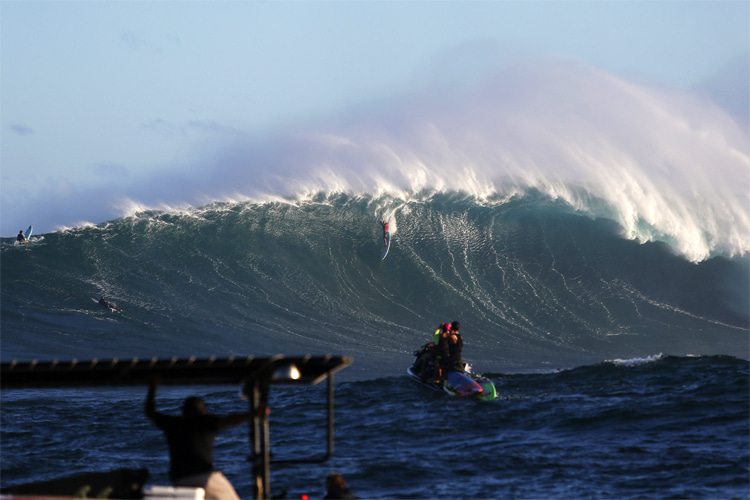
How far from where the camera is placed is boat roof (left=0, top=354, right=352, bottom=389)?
17.9 ft

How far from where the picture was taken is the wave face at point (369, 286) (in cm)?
2172

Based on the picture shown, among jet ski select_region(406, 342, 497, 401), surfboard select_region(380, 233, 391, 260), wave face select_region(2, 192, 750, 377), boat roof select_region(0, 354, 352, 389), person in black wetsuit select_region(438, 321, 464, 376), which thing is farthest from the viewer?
surfboard select_region(380, 233, 391, 260)

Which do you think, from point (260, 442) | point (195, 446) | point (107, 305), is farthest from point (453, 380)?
point (107, 305)

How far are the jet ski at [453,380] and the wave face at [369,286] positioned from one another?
2930 mm

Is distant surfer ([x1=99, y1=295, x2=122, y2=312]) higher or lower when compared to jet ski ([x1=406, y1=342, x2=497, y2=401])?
higher

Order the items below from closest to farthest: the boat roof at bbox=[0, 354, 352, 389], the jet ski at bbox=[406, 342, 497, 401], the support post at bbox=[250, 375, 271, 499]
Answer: the boat roof at bbox=[0, 354, 352, 389] → the support post at bbox=[250, 375, 271, 499] → the jet ski at bbox=[406, 342, 497, 401]

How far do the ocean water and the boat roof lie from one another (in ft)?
10.7

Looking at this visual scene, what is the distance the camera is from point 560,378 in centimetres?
1551

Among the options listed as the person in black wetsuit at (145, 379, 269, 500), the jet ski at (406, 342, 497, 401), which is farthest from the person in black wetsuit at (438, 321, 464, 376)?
the person in black wetsuit at (145, 379, 269, 500)

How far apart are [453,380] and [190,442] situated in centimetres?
977

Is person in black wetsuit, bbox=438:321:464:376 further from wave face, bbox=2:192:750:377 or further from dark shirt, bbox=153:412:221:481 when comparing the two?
dark shirt, bbox=153:412:221:481

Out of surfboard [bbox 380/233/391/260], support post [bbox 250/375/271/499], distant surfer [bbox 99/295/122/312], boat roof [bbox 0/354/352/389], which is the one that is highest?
surfboard [bbox 380/233/391/260]

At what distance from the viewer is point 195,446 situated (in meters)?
5.54

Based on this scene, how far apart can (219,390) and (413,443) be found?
7.27 m
